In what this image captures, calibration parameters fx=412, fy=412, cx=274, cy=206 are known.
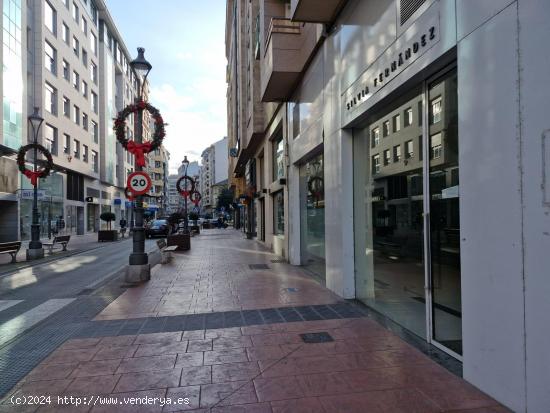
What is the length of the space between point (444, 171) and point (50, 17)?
35467 mm

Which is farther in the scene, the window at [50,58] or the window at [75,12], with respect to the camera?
the window at [75,12]

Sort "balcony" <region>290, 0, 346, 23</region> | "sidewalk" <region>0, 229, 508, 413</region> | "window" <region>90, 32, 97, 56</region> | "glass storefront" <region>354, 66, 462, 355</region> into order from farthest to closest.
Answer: "window" <region>90, 32, 97, 56</region>, "balcony" <region>290, 0, 346, 23</region>, "glass storefront" <region>354, 66, 462, 355</region>, "sidewalk" <region>0, 229, 508, 413</region>

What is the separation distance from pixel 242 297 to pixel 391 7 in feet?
18.3

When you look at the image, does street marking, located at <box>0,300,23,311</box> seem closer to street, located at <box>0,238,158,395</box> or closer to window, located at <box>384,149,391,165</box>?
street, located at <box>0,238,158,395</box>

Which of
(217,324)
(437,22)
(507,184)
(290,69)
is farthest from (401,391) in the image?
(290,69)

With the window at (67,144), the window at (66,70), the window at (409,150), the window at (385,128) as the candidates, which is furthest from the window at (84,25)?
the window at (409,150)

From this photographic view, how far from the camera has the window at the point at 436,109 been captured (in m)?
4.86

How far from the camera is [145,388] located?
12.9ft

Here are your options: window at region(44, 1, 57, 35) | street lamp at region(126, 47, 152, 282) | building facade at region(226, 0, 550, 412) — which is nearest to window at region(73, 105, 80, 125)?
window at region(44, 1, 57, 35)

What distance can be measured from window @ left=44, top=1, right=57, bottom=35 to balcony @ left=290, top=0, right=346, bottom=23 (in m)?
29.4

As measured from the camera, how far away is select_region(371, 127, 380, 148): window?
6859 mm

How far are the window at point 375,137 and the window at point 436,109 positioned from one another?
1878 millimetres

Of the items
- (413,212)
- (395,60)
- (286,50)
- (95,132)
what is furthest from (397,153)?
(95,132)

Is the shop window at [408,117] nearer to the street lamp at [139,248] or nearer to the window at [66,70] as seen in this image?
the street lamp at [139,248]
